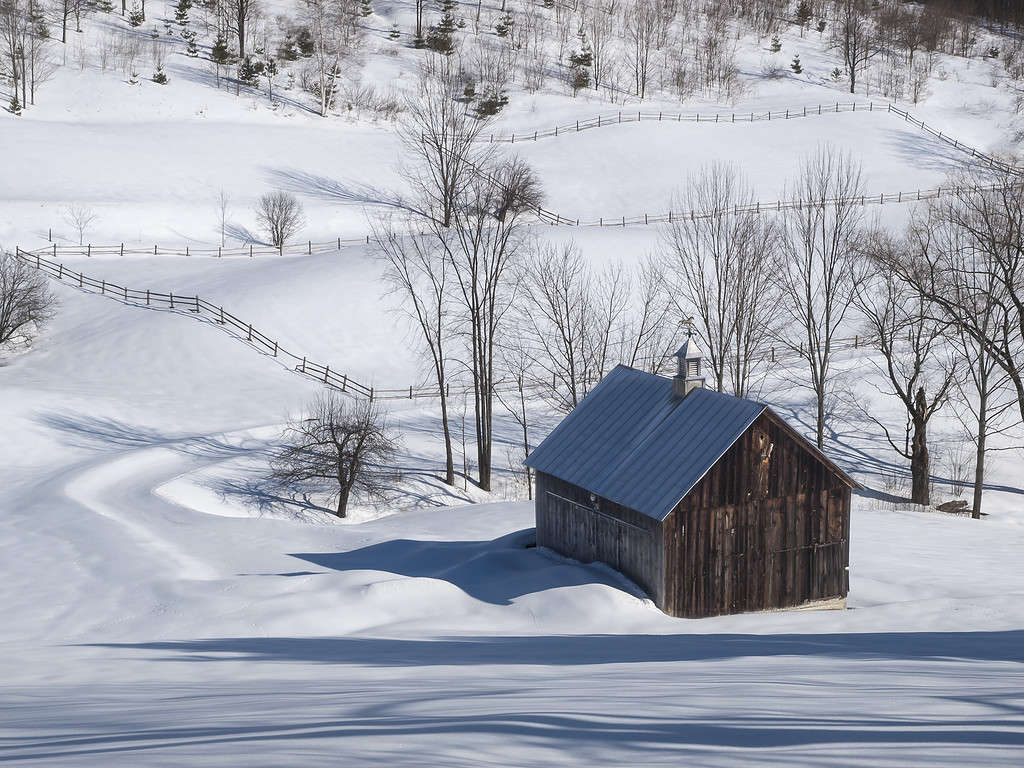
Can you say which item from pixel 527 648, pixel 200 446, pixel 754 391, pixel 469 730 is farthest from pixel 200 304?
pixel 469 730

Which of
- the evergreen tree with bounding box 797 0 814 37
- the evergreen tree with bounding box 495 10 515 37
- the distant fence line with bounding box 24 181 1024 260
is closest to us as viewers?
the distant fence line with bounding box 24 181 1024 260

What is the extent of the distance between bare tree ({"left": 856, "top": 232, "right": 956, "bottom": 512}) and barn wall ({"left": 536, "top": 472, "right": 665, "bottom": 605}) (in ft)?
50.0

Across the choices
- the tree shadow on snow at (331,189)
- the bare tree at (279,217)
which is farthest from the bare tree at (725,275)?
the bare tree at (279,217)

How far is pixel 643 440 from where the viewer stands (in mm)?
21953

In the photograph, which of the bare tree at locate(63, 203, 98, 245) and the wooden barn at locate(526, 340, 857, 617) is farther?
the bare tree at locate(63, 203, 98, 245)

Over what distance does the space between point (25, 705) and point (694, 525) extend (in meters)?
13.8

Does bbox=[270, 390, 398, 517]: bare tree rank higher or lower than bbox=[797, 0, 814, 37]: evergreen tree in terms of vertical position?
lower

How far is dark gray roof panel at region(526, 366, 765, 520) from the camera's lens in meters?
20.4

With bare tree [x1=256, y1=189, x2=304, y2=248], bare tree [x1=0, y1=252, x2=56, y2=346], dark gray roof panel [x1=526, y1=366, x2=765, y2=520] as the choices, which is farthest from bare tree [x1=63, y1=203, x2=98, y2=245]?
dark gray roof panel [x1=526, y1=366, x2=765, y2=520]

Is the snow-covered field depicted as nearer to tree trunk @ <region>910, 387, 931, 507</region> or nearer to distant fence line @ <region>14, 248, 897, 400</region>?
distant fence line @ <region>14, 248, 897, 400</region>

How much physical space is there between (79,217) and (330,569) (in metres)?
44.7

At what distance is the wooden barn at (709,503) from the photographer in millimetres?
20516

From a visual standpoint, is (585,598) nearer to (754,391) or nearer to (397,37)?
(754,391)

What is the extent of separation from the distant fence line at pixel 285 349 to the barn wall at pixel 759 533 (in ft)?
68.0
